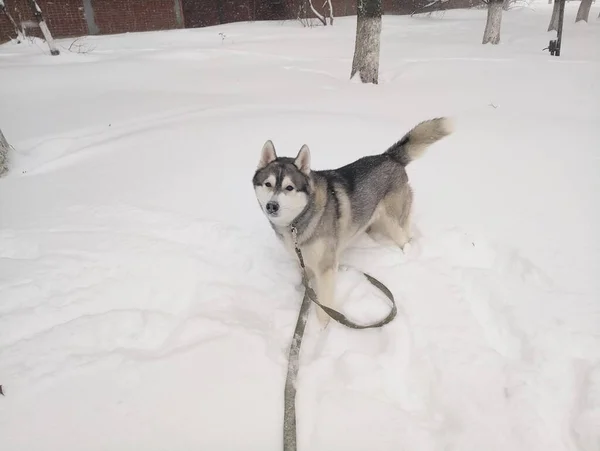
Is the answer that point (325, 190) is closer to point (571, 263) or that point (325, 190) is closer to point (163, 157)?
point (571, 263)

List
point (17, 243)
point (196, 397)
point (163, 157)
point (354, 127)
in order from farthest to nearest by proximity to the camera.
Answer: point (354, 127)
point (163, 157)
point (17, 243)
point (196, 397)

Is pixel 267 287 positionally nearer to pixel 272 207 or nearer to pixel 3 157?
pixel 272 207

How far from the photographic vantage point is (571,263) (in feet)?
→ 10.7

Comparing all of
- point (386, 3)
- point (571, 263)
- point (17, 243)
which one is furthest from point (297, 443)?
point (386, 3)

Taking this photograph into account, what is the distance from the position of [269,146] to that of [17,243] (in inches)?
98.0

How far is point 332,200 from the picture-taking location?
10.4 feet

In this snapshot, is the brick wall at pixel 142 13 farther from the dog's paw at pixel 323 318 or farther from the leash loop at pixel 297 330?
the dog's paw at pixel 323 318

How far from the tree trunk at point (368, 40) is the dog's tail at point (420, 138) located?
5539 millimetres

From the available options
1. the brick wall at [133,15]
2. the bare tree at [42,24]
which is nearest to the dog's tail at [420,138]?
the bare tree at [42,24]

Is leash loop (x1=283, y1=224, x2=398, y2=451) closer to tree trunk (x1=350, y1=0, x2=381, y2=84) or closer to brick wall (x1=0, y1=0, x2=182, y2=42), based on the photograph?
tree trunk (x1=350, y1=0, x2=381, y2=84)

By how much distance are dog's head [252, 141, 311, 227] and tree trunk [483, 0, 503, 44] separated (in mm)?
13757

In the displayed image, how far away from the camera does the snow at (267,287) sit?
2.26 meters

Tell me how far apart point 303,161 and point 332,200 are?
44cm

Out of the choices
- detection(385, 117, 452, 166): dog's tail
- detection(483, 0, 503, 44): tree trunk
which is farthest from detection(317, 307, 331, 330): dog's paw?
detection(483, 0, 503, 44): tree trunk
